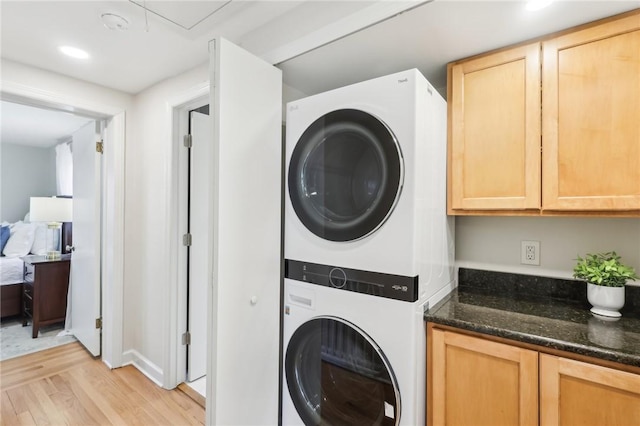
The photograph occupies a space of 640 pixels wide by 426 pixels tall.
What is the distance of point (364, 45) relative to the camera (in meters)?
1.46

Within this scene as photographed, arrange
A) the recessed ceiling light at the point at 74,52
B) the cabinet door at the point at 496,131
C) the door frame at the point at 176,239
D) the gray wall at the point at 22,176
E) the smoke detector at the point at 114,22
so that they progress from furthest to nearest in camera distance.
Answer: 1. the gray wall at the point at 22,176
2. the door frame at the point at 176,239
3. the recessed ceiling light at the point at 74,52
4. the smoke detector at the point at 114,22
5. the cabinet door at the point at 496,131

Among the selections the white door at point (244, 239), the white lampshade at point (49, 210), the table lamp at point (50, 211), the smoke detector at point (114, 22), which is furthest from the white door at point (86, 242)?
the white door at point (244, 239)

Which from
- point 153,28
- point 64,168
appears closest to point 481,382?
point 153,28

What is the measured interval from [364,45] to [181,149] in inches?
62.7

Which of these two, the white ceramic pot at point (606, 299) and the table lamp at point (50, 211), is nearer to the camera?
the white ceramic pot at point (606, 299)

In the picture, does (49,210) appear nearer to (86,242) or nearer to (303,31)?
(86,242)

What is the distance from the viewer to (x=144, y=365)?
260 centimetres

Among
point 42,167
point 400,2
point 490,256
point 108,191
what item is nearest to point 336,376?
point 490,256

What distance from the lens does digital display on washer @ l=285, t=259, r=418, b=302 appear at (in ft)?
4.15

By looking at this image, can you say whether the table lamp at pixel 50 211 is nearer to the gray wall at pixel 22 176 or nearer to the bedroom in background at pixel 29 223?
the bedroom in background at pixel 29 223

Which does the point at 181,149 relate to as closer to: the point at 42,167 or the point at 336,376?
the point at 336,376

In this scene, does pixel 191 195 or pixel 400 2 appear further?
pixel 191 195

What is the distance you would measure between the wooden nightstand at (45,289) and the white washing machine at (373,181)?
10.4 ft

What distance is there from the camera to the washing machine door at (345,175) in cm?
132
